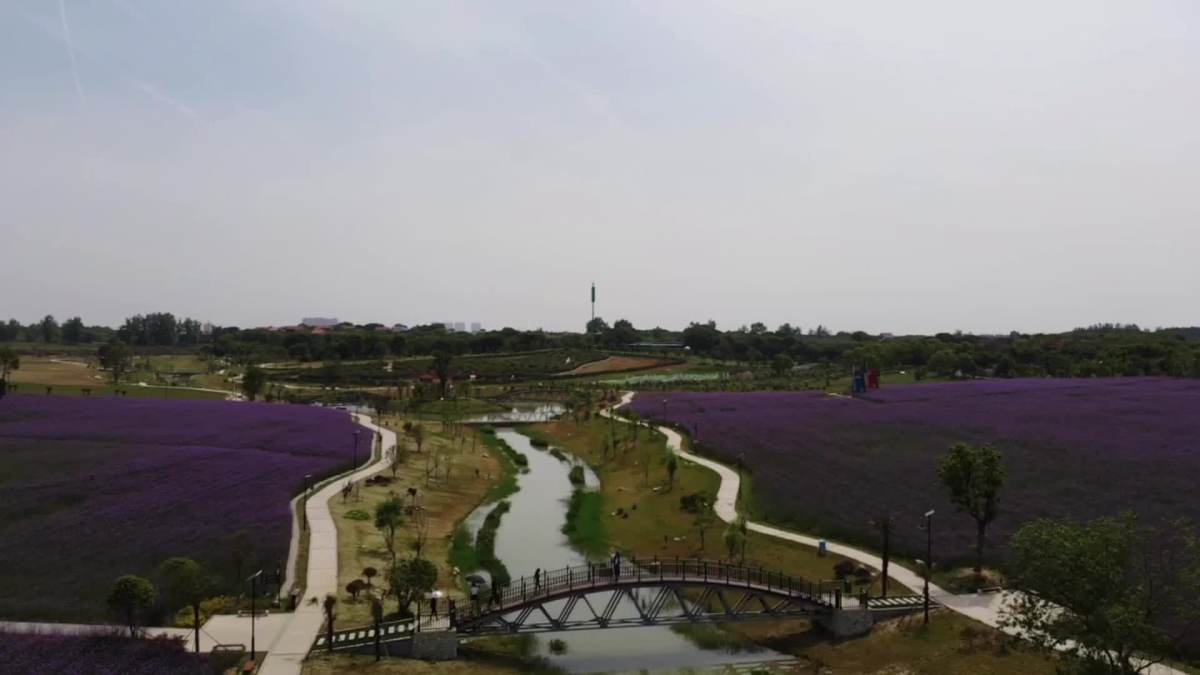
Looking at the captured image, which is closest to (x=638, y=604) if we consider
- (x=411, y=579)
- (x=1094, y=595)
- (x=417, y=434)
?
(x=411, y=579)

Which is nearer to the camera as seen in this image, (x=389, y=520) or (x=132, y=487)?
(x=389, y=520)

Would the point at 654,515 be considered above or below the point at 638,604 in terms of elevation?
above


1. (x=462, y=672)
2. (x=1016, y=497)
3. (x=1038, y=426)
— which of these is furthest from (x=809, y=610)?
(x=1038, y=426)

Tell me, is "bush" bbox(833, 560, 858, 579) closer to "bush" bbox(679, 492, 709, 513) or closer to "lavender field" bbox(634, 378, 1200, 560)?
"lavender field" bbox(634, 378, 1200, 560)

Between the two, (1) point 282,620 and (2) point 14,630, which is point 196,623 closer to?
(1) point 282,620

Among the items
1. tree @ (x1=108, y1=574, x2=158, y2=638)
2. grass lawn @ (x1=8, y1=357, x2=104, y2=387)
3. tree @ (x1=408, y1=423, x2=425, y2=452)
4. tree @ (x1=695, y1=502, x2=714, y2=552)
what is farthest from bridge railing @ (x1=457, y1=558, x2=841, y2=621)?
grass lawn @ (x1=8, y1=357, x2=104, y2=387)

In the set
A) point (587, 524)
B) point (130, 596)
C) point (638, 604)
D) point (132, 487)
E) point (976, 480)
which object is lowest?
point (587, 524)

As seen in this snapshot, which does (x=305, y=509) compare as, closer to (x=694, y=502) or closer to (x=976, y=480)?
(x=694, y=502)
